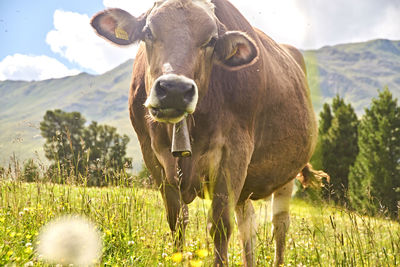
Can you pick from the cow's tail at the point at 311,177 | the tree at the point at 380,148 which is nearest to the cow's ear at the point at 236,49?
the cow's tail at the point at 311,177

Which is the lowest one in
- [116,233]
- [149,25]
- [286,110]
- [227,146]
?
[116,233]

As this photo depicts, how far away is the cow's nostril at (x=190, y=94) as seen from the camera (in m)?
2.77

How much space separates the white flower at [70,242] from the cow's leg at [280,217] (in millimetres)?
2831

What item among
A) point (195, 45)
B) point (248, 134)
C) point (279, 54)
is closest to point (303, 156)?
point (279, 54)

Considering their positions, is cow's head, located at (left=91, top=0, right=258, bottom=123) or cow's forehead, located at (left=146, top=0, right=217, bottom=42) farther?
cow's forehead, located at (left=146, top=0, right=217, bottom=42)

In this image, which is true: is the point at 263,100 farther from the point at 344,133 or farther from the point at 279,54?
the point at 344,133

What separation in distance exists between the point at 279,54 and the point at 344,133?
32.9 m

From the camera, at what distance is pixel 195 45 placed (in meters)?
3.24

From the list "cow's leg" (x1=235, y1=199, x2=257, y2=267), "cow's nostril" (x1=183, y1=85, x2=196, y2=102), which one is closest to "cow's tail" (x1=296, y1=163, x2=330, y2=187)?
"cow's leg" (x1=235, y1=199, x2=257, y2=267)

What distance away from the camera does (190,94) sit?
2.82m

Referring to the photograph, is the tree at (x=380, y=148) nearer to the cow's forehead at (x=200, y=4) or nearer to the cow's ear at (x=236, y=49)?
the cow's ear at (x=236, y=49)

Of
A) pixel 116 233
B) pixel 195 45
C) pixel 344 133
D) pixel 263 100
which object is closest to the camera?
pixel 195 45

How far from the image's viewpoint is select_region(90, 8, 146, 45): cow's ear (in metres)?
3.66

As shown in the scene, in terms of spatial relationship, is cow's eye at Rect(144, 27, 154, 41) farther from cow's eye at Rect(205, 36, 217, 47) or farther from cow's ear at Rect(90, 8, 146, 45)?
cow's eye at Rect(205, 36, 217, 47)
